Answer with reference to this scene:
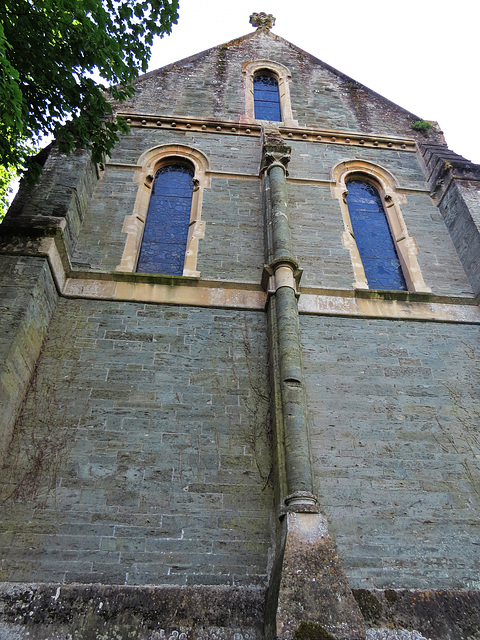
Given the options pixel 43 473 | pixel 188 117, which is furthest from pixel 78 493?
pixel 188 117

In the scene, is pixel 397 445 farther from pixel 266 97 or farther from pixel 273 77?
pixel 273 77

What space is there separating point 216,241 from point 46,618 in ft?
18.7

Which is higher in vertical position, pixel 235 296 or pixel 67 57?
pixel 67 57

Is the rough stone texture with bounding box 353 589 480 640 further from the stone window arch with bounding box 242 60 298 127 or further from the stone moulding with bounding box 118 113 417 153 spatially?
the stone window arch with bounding box 242 60 298 127

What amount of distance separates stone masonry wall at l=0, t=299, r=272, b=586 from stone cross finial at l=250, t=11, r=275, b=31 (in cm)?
1169

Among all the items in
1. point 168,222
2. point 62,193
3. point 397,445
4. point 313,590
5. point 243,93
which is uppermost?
point 243,93

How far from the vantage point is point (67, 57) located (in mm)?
6113

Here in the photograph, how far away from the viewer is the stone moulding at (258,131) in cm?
1027

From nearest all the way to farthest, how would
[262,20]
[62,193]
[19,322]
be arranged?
1. [19,322]
2. [62,193]
3. [262,20]

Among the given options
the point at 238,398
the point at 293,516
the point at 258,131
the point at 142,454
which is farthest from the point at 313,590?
the point at 258,131

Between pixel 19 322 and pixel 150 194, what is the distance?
4.26 metres

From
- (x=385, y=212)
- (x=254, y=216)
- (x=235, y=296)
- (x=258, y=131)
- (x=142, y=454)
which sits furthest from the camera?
(x=258, y=131)

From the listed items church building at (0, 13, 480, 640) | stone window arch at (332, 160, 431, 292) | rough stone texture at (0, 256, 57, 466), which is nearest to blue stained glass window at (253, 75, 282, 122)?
church building at (0, 13, 480, 640)

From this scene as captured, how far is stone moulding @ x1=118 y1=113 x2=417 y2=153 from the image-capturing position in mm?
10266
